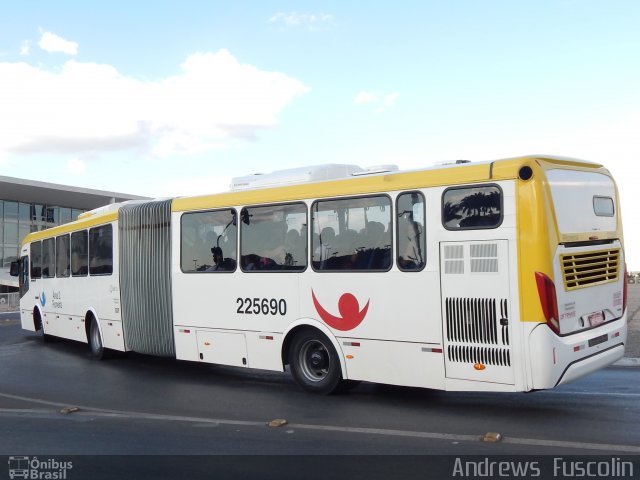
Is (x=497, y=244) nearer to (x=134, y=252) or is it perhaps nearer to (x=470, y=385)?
(x=470, y=385)

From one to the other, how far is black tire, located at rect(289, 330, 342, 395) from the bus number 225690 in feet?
1.51

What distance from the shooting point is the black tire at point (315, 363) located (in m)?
8.98

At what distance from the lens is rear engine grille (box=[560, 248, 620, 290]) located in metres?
7.38

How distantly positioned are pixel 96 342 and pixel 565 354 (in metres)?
10.0

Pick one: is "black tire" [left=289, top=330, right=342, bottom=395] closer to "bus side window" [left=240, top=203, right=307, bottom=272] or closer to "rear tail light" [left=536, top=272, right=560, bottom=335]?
"bus side window" [left=240, top=203, right=307, bottom=272]

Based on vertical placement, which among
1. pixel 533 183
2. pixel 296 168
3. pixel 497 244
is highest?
pixel 296 168

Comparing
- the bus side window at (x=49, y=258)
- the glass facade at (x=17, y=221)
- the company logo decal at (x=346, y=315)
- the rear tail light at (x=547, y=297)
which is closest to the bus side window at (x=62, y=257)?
the bus side window at (x=49, y=258)

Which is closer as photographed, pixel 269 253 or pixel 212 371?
pixel 269 253

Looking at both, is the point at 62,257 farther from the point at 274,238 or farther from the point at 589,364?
the point at 589,364

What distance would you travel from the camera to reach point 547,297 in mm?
7023

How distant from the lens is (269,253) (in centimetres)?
969

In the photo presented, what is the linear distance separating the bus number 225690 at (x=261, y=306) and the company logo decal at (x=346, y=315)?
715mm
